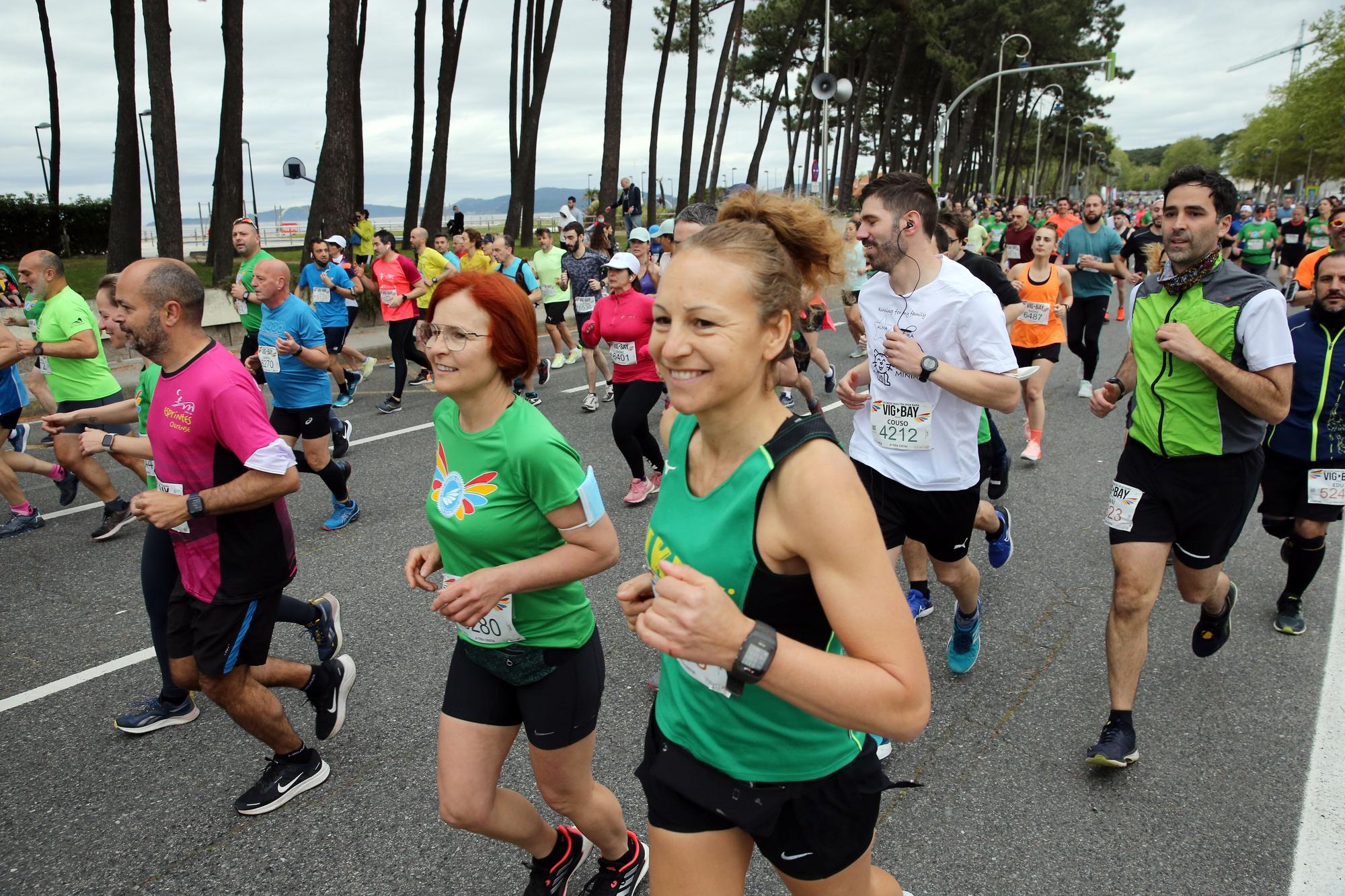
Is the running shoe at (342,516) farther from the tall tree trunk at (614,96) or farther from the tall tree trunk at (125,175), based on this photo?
the tall tree trunk at (614,96)

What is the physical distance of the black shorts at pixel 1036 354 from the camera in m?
7.76

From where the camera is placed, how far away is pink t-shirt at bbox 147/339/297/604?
2.94 metres

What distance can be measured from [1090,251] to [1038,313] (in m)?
2.38

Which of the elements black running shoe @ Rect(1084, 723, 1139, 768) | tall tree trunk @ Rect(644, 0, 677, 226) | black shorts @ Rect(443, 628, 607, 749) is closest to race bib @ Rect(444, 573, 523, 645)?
black shorts @ Rect(443, 628, 607, 749)

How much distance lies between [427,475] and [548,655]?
5267 mm

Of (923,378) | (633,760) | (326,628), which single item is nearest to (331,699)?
(326,628)

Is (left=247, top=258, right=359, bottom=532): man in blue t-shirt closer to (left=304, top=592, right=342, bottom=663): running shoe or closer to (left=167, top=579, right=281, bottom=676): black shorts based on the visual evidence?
(left=304, top=592, right=342, bottom=663): running shoe

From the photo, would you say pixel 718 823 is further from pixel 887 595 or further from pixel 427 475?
pixel 427 475

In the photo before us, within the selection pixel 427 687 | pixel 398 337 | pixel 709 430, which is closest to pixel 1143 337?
pixel 709 430

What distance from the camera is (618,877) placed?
2.60 m

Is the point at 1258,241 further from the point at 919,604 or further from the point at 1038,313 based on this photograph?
the point at 919,604

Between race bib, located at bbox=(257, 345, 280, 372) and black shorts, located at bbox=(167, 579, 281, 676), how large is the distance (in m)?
3.08

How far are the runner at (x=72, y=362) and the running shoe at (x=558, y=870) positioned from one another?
473 cm

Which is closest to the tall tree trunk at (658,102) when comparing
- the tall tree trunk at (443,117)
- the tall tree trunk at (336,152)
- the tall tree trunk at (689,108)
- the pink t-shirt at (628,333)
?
the tall tree trunk at (689,108)
